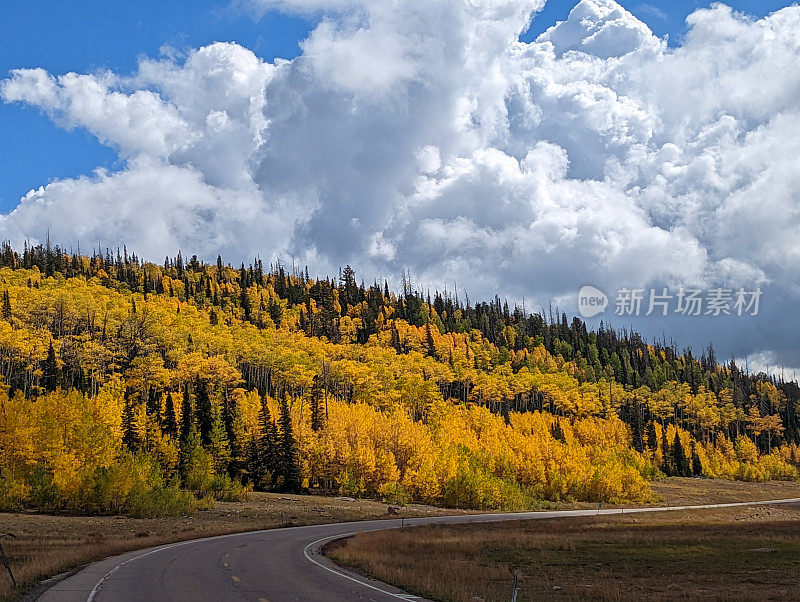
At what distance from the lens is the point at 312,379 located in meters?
140

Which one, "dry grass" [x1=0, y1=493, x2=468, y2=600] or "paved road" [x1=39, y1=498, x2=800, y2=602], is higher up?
"paved road" [x1=39, y1=498, x2=800, y2=602]

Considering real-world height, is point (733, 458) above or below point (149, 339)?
below

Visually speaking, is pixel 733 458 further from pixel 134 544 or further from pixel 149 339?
pixel 134 544

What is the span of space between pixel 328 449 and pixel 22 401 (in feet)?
127

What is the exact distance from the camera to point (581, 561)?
36656mm

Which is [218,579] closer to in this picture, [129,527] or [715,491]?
[129,527]

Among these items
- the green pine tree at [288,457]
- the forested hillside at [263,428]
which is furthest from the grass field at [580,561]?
the green pine tree at [288,457]

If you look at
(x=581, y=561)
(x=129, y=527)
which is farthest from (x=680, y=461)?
(x=129, y=527)

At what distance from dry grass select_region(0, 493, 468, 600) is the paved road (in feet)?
4.87

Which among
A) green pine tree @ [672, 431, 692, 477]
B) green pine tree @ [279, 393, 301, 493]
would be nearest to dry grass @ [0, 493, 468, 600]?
green pine tree @ [279, 393, 301, 493]

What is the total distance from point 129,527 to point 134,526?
964 millimetres

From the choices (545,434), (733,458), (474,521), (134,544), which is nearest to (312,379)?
(545,434)

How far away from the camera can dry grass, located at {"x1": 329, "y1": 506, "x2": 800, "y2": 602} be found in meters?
24.2

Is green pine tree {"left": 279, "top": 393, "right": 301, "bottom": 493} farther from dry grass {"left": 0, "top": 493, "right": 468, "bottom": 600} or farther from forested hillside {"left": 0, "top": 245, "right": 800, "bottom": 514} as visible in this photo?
dry grass {"left": 0, "top": 493, "right": 468, "bottom": 600}
